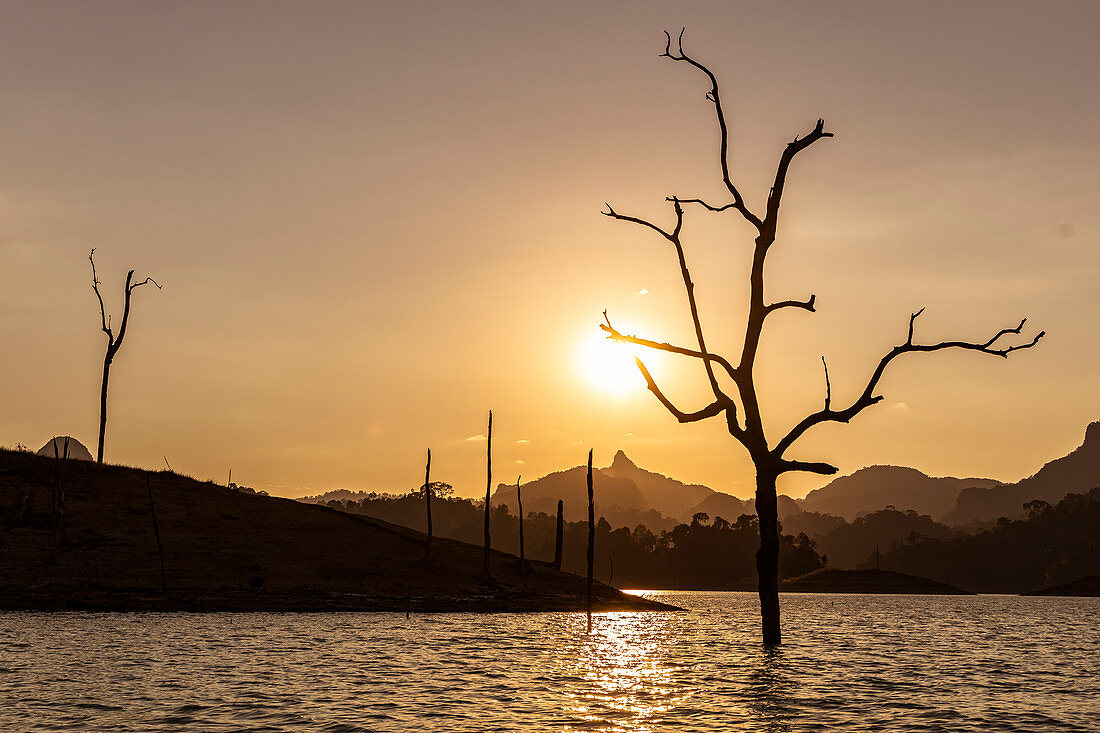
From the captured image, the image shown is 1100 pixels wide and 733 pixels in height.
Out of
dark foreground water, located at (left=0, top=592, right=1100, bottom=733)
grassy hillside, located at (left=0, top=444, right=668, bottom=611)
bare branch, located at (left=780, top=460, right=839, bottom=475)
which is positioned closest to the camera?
dark foreground water, located at (left=0, top=592, right=1100, bottom=733)

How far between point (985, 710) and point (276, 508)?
71.0 m

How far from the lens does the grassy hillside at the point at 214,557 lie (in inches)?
2522

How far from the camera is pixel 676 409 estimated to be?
1427 inches

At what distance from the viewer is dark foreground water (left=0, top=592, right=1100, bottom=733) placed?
24.4m

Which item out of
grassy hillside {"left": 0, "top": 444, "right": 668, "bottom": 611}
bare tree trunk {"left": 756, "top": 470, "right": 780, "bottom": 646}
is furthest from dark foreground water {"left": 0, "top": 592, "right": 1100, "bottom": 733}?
grassy hillside {"left": 0, "top": 444, "right": 668, "bottom": 611}

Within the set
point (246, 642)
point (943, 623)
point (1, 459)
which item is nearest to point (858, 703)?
point (246, 642)

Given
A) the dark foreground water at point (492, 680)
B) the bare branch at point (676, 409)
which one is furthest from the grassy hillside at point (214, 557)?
the bare branch at point (676, 409)

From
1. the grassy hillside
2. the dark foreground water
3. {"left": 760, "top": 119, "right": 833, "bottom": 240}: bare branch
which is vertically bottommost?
the dark foreground water

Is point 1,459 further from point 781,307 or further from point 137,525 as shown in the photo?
point 781,307

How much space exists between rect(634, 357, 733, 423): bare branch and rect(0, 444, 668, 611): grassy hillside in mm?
38545

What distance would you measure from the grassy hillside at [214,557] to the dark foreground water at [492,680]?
736 centimetres

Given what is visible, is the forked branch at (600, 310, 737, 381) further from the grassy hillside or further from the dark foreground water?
the grassy hillside

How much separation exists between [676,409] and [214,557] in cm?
4673

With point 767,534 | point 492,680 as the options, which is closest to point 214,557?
point 492,680
